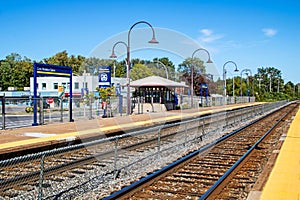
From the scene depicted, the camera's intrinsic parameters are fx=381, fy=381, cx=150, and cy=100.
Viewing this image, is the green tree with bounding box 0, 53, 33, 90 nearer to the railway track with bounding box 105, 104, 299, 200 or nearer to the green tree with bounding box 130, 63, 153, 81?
the green tree with bounding box 130, 63, 153, 81

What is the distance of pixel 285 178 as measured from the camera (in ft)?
29.2

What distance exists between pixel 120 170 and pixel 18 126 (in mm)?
11750

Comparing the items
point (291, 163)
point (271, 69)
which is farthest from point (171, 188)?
point (271, 69)

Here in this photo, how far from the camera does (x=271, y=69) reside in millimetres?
173000

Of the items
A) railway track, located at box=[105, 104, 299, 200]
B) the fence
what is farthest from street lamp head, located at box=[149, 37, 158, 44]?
railway track, located at box=[105, 104, 299, 200]

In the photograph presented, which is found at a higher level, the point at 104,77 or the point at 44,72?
the point at 104,77

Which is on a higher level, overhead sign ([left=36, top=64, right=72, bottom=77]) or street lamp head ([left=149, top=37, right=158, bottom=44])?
street lamp head ([left=149, top=37, right=158, bottom=44])

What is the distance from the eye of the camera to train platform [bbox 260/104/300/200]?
7516 millimetres

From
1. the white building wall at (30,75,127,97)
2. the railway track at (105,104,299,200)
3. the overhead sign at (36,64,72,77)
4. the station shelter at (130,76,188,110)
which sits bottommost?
the railway track at (105,104,299,200)

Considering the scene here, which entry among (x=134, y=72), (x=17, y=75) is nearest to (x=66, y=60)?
(x=17, y=75)

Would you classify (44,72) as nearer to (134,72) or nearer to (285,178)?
(285,178)

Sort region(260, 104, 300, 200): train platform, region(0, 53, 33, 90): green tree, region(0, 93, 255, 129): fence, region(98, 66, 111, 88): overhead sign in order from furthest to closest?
region(0, 53, 33, 90): green tree, region(98, 66, 111, 88): overhead sign, region(0, 93, 255, 129): fence, region(260, 104, 300, 200): train platform

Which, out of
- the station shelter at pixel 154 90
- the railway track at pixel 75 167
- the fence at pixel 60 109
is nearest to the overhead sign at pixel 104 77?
the fence at pixel 60 109

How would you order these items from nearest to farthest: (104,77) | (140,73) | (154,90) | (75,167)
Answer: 1. (75,167)
2. (104,77)
3. (154,90)
4. (140,73)
